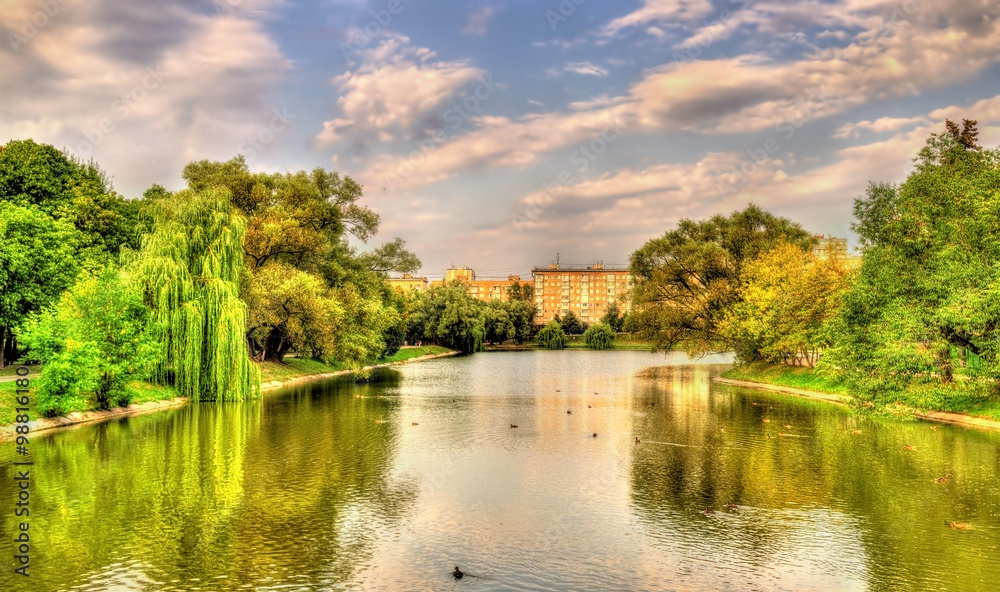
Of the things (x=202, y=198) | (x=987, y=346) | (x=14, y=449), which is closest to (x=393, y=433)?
(x=14, y=449)

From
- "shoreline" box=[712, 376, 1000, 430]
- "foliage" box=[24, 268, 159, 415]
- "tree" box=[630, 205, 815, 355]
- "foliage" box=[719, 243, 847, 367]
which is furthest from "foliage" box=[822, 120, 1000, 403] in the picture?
"foliage" box=[24, 268, 159, 415]

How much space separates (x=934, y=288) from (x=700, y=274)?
39642 mm

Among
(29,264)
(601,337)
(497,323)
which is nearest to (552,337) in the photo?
(601,337)

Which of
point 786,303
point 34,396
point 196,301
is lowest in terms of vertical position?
point 34,396

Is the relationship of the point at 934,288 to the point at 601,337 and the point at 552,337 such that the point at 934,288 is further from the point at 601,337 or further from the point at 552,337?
the point at 552,337

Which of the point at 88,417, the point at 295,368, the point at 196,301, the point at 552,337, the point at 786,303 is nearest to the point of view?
the point at 88,417

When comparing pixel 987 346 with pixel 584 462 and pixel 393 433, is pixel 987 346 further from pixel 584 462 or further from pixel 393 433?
pixel 393 433

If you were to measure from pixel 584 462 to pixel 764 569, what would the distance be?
12631 mm

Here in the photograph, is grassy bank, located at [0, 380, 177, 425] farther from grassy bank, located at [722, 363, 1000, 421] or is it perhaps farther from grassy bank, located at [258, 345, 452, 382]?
grassy bank, located at [722, 363, 1000, 421]

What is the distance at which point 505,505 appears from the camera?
20.8 m

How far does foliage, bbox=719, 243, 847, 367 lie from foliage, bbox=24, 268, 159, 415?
46229 millimetres

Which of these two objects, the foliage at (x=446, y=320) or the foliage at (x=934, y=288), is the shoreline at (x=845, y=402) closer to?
the foliage at (x=934, y=288)

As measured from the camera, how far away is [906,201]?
3688cm

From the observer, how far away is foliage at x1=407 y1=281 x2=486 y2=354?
12762 centimetres
